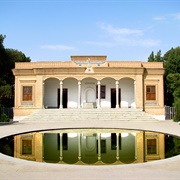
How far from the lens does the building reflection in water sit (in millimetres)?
8141

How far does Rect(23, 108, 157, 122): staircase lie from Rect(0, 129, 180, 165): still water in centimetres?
839

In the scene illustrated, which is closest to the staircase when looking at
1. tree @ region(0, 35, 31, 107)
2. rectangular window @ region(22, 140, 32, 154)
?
tree @ region(0, 35, 31, 107)

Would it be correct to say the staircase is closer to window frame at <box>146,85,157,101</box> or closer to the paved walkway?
window frame at <box>146,85,157,101</box>

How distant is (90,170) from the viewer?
644cm

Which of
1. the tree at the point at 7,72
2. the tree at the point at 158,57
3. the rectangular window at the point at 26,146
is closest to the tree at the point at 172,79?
the tree at the point at 158,57

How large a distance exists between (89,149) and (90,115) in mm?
12407

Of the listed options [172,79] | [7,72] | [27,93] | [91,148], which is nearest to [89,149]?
[91,148]

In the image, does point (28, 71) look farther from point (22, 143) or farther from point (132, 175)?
point (132, 175)

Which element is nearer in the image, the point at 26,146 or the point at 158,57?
the point at 26,146

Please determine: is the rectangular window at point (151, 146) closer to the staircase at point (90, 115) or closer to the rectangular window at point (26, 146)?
the rectangular window at point (26, 146)

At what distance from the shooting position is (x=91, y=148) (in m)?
10.1

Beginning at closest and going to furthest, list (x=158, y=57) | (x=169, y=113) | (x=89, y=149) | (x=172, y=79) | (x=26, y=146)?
(x=89, y=149) → (x=26, y=146) → (x=169, y=113) → (x=172, y=79) → (x=158, y=57)

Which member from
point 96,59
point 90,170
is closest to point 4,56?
point 96,59

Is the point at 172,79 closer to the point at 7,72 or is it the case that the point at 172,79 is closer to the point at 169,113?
the point at 169,113
